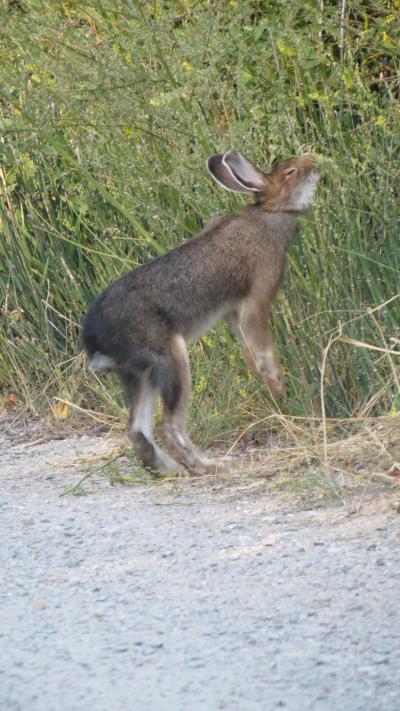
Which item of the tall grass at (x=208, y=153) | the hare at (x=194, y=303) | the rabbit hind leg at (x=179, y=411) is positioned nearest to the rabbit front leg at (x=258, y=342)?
the hare at (x=194, y=303)

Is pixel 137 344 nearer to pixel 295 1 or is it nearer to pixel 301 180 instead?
pixel 301 180

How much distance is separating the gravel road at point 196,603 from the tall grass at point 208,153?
1.29 m

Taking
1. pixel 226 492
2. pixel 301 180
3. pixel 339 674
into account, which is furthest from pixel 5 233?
pixel 339 674

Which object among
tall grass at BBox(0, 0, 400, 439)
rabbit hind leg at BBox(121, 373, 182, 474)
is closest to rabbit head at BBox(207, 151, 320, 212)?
tall grass at BBox(0, 0, 400, 439)

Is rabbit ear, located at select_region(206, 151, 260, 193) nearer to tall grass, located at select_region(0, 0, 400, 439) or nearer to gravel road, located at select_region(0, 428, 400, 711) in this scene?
Result: tall grass, located at select_region(0, 0, 400, 439)

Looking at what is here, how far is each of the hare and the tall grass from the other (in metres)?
0.23

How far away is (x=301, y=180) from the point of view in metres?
7.44

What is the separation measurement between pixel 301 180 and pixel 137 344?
1.41 meters

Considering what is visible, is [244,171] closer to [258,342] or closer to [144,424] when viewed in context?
[258,342]

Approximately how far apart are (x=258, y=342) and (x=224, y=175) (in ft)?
2.86

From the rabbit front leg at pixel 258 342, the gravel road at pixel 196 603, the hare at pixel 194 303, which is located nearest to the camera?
the gravel road at pixel 196 603

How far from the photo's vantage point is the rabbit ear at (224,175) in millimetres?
7191

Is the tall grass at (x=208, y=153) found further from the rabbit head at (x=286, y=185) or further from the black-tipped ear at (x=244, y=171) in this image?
the black-tipped ear at (x=244, y=171)

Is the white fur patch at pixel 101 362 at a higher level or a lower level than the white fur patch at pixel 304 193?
lower
